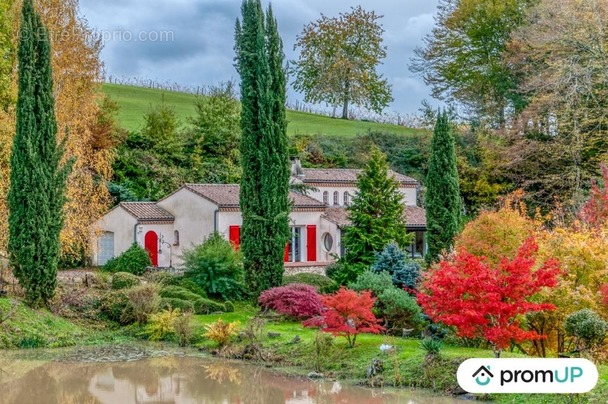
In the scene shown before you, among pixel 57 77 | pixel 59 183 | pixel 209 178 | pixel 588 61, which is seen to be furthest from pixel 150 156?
pixel 588 61

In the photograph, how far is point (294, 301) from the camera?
2436 cm

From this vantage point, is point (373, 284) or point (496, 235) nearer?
point (496, 235)

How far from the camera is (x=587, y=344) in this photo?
16.5m

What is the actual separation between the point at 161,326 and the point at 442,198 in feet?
40.9

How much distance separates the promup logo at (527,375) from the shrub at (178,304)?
37.1 ft

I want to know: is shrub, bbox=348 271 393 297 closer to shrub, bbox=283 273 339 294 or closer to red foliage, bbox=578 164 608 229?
shrub, bbox=283 273 339 294

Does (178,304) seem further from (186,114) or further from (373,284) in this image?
(186,114)

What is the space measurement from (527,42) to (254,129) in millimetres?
18544

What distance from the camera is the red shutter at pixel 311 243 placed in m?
36.2

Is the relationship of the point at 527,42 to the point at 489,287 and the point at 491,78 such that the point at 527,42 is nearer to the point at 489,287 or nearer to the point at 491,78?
the point at 491,78

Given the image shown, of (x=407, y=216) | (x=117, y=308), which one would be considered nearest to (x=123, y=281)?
(x=117, y=308)

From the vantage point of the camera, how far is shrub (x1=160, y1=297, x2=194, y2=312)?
82.3ft

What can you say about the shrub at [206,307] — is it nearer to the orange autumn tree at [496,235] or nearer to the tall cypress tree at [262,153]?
the tall cypress tree at [262,153]

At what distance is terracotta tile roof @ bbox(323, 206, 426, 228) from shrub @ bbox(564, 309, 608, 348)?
18.8 meters
